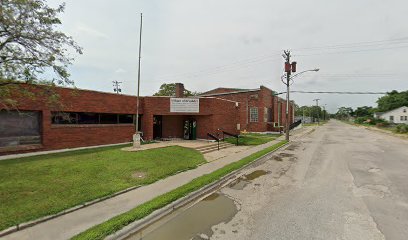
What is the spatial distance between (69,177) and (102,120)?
346 inches

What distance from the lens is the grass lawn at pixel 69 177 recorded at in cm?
621

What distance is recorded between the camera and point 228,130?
78.4ft

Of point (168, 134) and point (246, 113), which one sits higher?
point (246, 113)

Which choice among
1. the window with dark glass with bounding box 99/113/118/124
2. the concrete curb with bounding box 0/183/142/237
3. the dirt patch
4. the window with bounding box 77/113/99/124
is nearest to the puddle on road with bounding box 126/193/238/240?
the concrete curb with bounding box 0/183/142/237

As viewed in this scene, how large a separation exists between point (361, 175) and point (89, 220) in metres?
11.3

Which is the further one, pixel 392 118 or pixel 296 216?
pixel 392 118

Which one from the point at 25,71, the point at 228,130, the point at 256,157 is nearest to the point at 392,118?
the point at 228,130

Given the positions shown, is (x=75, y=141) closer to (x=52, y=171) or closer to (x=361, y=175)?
(x=52, y=171)

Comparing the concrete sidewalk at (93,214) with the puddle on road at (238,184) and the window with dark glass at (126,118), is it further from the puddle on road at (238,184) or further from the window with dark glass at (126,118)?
the window with dark glass at (126,118)

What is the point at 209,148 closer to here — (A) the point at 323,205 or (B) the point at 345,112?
(A) the point at 323,205

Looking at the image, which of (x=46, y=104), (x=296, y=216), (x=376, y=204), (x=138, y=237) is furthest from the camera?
(x=46, y=104)

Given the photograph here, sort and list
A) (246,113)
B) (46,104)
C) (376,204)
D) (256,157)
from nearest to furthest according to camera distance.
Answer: (376,204) → (46,104) → (256,157) → (246,113)

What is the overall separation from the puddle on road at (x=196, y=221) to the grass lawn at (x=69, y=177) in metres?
2.70

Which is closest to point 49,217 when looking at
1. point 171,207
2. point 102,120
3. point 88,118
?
point 171,207
